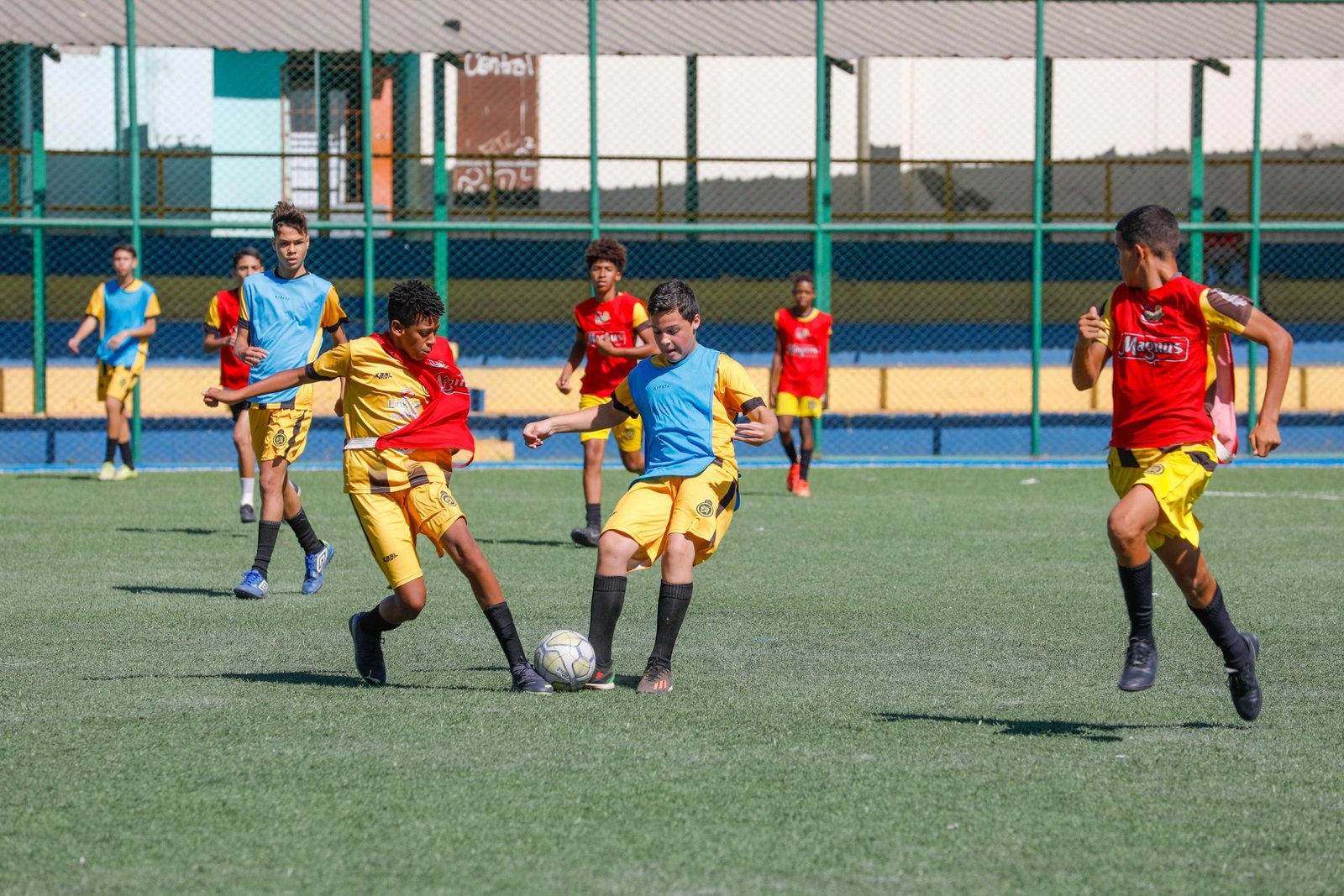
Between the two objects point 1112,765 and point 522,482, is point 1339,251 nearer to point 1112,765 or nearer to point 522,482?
point 522,482

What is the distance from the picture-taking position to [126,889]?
379 cm

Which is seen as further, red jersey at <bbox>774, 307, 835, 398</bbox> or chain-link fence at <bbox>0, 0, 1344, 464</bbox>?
chain-link fence at <bbox>0, 0, 1344, 464</bbox>

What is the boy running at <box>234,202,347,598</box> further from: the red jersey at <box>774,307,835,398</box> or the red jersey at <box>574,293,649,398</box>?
the red jersey at <box>774,307,835,398</box>

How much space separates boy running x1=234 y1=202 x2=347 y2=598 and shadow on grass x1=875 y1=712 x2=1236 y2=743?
399cm

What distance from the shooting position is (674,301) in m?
6.30

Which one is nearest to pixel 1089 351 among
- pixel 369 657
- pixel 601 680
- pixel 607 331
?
pixel 601 680

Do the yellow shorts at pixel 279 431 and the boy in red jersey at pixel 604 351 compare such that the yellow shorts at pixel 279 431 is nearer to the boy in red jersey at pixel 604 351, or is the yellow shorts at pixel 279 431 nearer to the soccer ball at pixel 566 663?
the boy in red jersey at pixel 604 351

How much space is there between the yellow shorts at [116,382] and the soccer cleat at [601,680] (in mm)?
10209

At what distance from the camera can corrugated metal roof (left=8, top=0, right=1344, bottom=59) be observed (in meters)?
18.8

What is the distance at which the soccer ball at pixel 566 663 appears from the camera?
19.7ft

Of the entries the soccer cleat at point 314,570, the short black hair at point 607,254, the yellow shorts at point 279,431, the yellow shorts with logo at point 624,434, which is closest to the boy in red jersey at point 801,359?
the yellow shorts with logo at point 624,434

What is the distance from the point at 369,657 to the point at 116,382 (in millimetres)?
9941

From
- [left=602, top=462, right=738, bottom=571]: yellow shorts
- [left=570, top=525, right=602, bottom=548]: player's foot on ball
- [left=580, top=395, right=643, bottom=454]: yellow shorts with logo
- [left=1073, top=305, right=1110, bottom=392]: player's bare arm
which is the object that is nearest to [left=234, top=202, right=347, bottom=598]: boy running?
[left=570, top=525, right=602, bottom=548]: player's foot on ball

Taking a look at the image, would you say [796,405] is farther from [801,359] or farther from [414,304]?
[414,304]
